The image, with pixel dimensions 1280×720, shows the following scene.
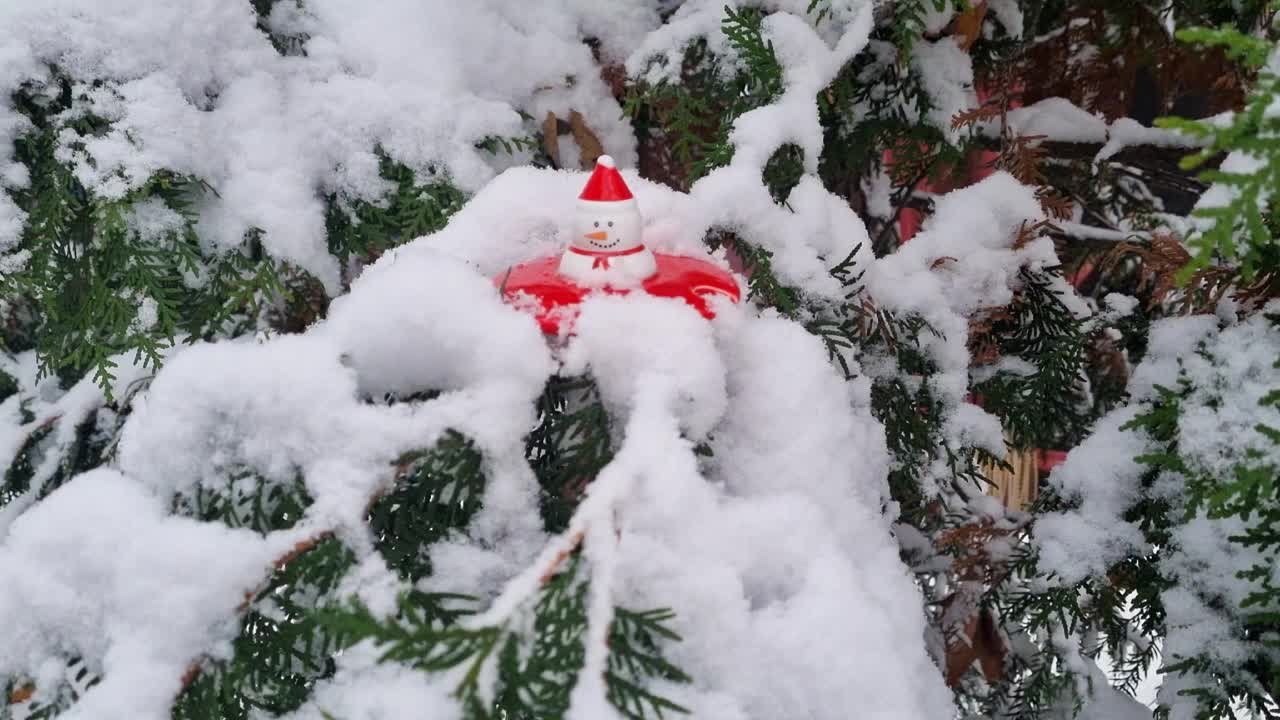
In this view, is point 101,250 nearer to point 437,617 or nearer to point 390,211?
point 390,211

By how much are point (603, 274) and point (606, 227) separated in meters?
0.06

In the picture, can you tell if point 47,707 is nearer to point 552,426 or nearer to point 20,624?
point 20,624

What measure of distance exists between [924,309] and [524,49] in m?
1.00

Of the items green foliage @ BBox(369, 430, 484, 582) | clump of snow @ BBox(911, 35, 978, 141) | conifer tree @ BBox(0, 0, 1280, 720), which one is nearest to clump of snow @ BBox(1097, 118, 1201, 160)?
conifer tree @ BBox(0, 0, 1280, 720)

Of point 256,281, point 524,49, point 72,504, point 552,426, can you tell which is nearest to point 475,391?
point 552,426

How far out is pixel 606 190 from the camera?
106cm

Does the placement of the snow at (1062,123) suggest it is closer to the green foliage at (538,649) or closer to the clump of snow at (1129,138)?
the clump of snow at (1129,138)

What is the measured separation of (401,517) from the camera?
101 cm

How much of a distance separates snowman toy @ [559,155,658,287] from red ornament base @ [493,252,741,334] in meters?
0.01

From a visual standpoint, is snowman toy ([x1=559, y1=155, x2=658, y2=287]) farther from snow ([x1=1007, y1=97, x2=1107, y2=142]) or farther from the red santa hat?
snow ([x1=1007, y1=97, x2=1107, y2=142])

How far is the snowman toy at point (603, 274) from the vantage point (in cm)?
100

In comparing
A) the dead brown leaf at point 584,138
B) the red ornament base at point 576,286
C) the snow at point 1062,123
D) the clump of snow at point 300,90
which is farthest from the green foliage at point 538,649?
the snow at point 1062,123

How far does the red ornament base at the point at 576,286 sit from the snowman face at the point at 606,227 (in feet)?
0.16

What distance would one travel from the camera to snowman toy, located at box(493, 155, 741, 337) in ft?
3.29
